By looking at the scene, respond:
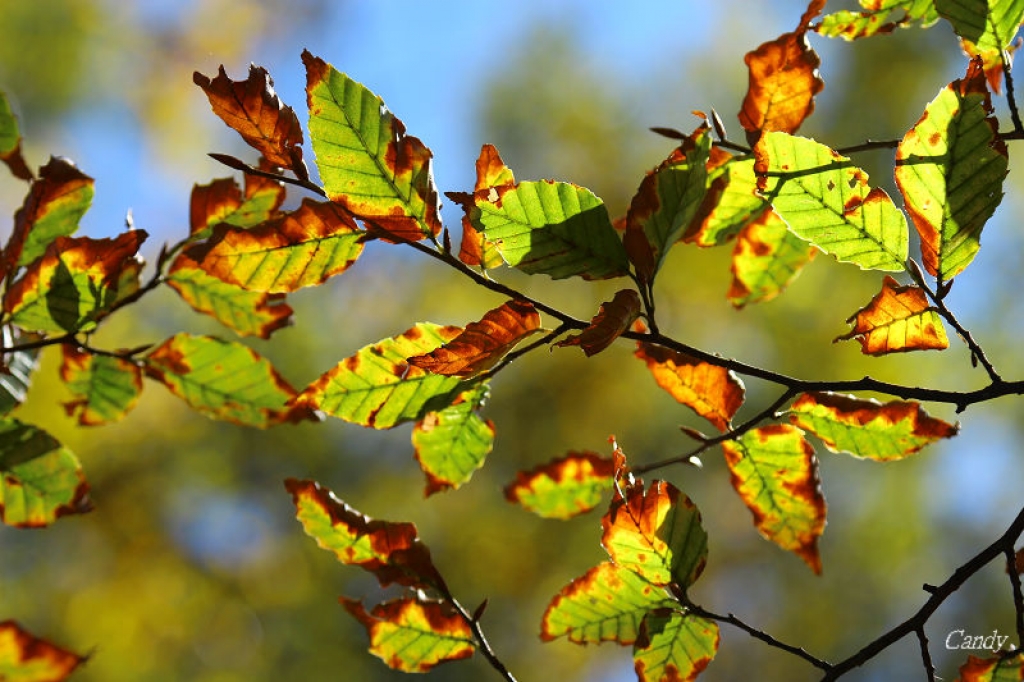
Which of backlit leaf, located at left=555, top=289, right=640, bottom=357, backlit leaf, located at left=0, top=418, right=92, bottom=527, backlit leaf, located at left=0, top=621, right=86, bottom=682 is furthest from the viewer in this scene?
backlit leaf, located at left=0, top=418, right=92, bottom=527

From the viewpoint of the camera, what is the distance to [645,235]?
44 centimetres

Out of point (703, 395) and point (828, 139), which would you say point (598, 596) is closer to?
point (703, 395)

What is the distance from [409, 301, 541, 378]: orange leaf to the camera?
0.42 m

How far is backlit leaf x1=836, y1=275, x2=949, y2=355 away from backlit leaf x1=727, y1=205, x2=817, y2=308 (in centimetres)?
23

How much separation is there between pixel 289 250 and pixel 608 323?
18cm

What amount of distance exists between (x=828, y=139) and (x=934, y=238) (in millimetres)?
5346

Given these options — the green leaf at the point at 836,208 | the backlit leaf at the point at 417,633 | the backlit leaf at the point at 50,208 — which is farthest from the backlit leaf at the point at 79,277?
the green leaf at the point at 836,208

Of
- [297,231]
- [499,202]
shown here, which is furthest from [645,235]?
[297,231]

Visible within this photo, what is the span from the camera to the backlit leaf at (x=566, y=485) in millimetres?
669

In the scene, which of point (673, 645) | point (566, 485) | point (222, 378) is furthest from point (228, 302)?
point (673, 645)

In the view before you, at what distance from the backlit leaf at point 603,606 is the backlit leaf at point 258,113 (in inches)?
12.1

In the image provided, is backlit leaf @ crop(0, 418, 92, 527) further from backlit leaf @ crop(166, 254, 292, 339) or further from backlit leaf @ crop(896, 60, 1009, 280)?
backlit leaf @ crop(896, 60, 1009, 280)

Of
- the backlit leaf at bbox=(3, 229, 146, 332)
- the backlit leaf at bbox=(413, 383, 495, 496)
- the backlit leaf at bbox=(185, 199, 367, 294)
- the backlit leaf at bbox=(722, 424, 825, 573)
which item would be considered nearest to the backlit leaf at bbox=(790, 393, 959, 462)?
the backlit leaf at bbox=(722, 424, 825, 573)

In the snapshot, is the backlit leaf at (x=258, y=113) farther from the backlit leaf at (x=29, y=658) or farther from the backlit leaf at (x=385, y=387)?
the backlit leaf at (x=29, y=658)
